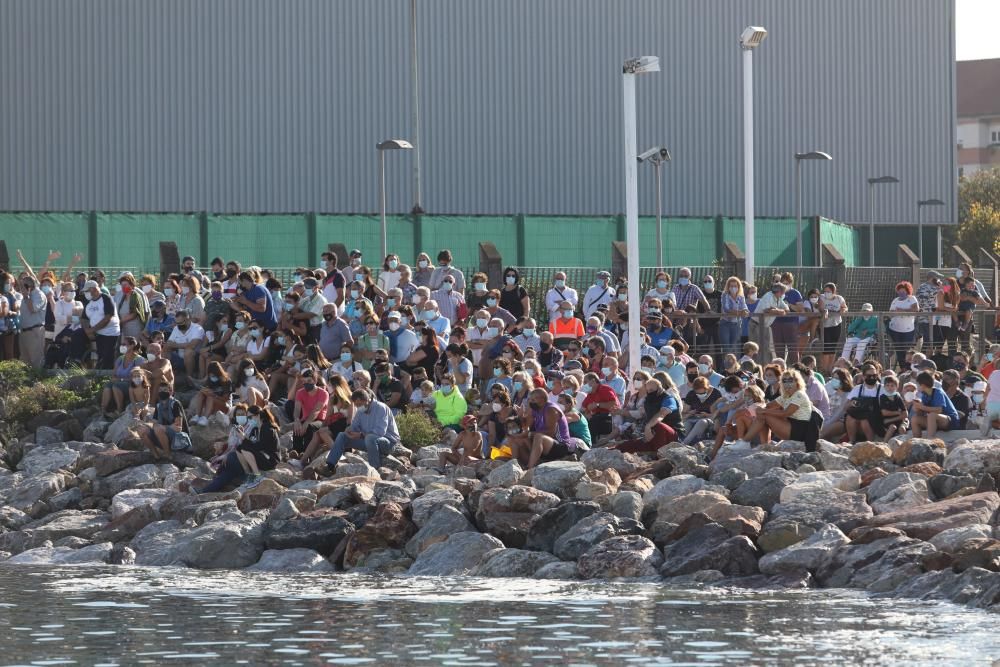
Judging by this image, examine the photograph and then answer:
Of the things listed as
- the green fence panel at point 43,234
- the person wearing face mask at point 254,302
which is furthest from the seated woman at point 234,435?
the green fence panel at point 43,234

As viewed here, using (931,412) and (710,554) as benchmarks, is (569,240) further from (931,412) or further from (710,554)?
(710,554)

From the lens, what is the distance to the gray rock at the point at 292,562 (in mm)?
22516

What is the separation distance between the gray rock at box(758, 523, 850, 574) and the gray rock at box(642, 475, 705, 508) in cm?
234

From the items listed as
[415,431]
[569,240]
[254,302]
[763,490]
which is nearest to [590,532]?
[763,490]

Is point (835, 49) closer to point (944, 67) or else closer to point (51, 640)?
point (944, 67)

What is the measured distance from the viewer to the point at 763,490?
73.2 ft

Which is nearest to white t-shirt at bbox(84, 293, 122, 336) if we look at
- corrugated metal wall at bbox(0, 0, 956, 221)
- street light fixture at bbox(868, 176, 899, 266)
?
corrugated metal wall at bbox(0, 0, 956, 221)

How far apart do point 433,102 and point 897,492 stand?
35.0m

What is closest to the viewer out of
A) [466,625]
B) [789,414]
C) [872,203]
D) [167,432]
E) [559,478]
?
[466,625]

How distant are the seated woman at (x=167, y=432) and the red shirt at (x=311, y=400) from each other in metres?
1.82

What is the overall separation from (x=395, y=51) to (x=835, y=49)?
13.7 meters

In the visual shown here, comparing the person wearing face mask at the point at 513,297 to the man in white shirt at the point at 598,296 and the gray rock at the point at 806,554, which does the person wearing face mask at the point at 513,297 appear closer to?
the man in white shirt at the point at 598,296

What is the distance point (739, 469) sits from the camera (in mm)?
23203

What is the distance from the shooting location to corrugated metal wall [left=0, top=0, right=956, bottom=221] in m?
53.6
